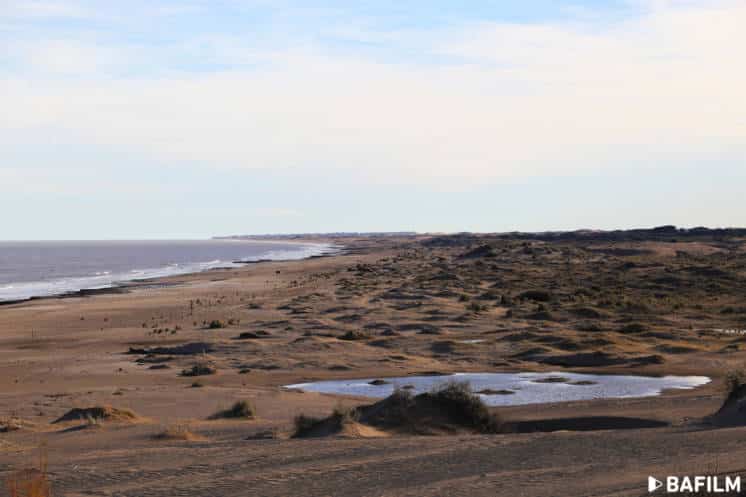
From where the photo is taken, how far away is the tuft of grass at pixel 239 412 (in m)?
17.0

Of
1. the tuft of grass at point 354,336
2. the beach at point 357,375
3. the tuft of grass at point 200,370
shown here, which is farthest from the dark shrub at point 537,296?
the tuft of grass at point 200,370

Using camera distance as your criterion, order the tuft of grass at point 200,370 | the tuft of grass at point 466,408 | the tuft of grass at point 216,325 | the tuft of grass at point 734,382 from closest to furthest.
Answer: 1. the tuft of grass at point 734,382
2. the tuft of grass at point 466,408
3. the tuft of grass at point 200,370
4. the tuft of grass at point 216,325

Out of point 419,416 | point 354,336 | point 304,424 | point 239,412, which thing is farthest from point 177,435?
point 354,336

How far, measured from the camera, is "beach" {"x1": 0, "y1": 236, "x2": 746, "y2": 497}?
11141mm

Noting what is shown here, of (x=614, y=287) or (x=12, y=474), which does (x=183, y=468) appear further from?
(x=614, y=287)

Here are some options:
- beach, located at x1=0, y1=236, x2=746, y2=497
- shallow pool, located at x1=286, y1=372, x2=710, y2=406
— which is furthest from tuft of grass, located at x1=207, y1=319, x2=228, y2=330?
shallow pool, located at x1=286, y1=372, x2=710, y2=406

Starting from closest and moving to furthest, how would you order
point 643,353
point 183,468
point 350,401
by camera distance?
point 183,468, point 350,401, point 643,353

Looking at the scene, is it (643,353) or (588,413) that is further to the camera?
(643,353)

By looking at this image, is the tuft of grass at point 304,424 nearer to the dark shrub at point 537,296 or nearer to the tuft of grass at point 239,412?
the tuft of grass at point 239,412

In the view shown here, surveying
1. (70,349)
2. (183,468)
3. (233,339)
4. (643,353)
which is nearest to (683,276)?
(643,353)

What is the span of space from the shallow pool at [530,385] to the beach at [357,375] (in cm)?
78

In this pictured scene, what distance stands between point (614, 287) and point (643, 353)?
25.5 m

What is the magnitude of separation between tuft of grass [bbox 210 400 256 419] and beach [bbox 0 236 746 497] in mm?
285

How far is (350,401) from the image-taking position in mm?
19172
